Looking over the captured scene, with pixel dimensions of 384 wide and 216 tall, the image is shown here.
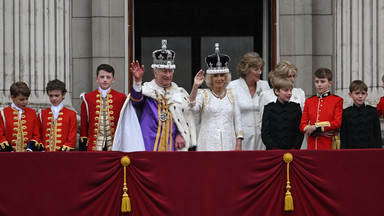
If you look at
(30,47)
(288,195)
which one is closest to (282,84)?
(288,195)

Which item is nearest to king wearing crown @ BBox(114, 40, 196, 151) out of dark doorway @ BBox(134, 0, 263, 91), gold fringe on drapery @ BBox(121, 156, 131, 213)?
gold fringe on drapery @ BBox(121, 156, 131, 213)

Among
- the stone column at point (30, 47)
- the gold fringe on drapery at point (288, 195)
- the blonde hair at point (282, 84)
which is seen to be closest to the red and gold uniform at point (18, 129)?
the stone column at point (30, 47)

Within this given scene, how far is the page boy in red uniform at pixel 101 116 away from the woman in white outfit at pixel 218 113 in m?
1.00

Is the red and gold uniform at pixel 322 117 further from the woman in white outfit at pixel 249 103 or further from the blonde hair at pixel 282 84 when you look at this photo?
the woman in white outfit at pixel 249 103

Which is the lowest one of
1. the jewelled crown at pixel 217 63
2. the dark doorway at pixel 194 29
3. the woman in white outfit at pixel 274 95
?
the woman in white outfit at pixel 274 95

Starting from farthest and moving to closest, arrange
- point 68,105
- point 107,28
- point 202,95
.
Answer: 1. point 107,28
2. point 68,105
3. point 202,95

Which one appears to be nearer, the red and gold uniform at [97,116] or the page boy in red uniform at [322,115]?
the page boy in red uniform at [322,115]

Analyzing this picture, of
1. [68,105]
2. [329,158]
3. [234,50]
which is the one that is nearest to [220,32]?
[234,50]

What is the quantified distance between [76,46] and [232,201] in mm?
5326

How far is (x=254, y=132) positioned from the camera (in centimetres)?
993

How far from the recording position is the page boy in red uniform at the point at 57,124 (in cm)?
950

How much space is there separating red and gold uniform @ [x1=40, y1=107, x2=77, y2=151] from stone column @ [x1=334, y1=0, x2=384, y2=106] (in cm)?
422

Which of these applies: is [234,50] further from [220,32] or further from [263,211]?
[263,211]

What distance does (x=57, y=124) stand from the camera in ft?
31.3
